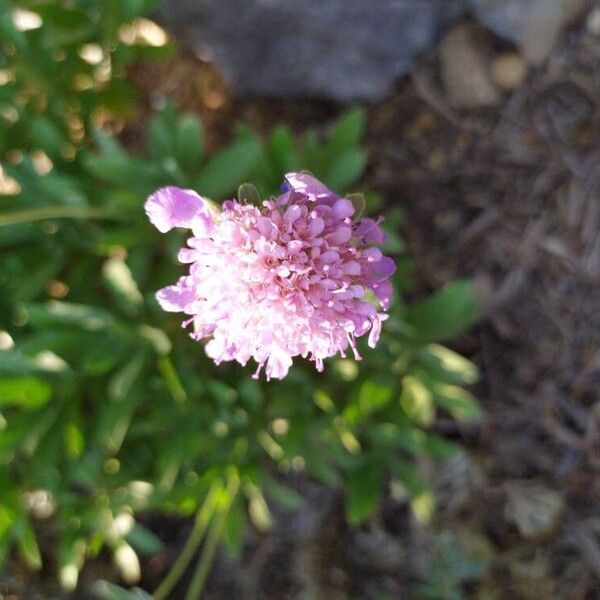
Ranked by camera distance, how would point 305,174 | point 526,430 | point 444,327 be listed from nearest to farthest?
point 305,174 → point 444,327 → point 526,430

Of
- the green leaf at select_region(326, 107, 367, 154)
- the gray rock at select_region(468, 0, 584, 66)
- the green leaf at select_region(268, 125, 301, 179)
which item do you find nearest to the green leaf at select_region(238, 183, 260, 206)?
the green leaf at select_region(268, 125, 301, 179)

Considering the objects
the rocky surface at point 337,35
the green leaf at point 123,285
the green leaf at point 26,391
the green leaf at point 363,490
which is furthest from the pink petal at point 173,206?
the rocky surface at point 337,35

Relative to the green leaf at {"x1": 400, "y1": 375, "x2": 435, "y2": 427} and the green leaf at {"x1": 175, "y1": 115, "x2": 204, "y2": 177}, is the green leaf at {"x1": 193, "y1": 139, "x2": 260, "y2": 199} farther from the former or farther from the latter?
the green leaf at {"x1": 400, "y1": 375, "x2": 435, "y2": 427}

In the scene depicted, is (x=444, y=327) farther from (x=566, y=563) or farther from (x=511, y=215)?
(x=566, y=563)

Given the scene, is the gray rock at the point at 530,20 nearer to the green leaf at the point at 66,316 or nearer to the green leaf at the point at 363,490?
the green leaf at the point at 363,490

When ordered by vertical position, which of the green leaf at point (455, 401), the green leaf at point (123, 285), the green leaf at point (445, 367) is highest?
the green leaf at point (445, 367)

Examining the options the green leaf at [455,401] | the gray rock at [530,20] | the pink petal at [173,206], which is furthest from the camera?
the gray rock at [530,20]

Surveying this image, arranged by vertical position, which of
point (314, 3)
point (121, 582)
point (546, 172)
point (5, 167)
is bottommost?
point (121, 582)

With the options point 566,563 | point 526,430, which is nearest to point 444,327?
point 526,430
